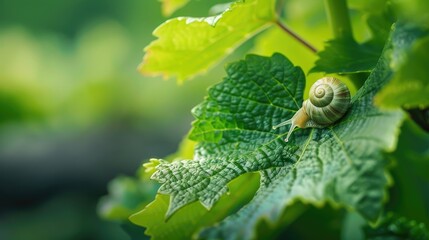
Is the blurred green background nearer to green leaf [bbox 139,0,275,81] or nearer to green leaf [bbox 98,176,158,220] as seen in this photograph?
green leaf [bbox 98,176,158,220]

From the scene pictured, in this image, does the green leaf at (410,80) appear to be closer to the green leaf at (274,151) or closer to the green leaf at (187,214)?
the green leaf at (274,151)

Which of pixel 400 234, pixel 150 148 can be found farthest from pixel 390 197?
pixel 150 148

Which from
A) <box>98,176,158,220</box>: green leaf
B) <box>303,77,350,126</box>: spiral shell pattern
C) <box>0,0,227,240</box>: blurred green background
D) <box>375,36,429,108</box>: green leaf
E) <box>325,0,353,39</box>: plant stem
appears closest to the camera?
<box>375,36,429,108</box>: green leaf

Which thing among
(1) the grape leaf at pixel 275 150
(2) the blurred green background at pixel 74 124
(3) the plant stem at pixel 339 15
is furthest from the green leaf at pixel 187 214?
(2) the blurred green background at pixel 74 124

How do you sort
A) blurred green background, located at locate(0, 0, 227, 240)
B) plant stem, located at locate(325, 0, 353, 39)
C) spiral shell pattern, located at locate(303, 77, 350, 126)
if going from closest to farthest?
spiral shell pattern, located at locate(303, 77, 350, 126)
plant stem, located at locate(325, 0, 353, 39)
blurred green background, located at locate(0, 0, 227, 240)


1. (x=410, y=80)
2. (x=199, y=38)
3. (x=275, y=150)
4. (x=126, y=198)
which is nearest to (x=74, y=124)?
(x=126, y=198)

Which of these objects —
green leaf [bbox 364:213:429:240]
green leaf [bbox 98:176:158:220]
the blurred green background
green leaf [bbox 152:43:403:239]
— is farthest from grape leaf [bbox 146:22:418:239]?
the blurred green background

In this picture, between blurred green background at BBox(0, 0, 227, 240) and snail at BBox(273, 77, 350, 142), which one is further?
blurred green background at BBox(0, 0, 227, 240)

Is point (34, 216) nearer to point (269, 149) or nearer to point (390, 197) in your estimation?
point (390, 197)

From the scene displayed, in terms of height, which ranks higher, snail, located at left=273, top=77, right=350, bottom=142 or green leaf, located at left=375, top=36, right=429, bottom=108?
snail, located at left=273, top=77, right=350, bottom=142
